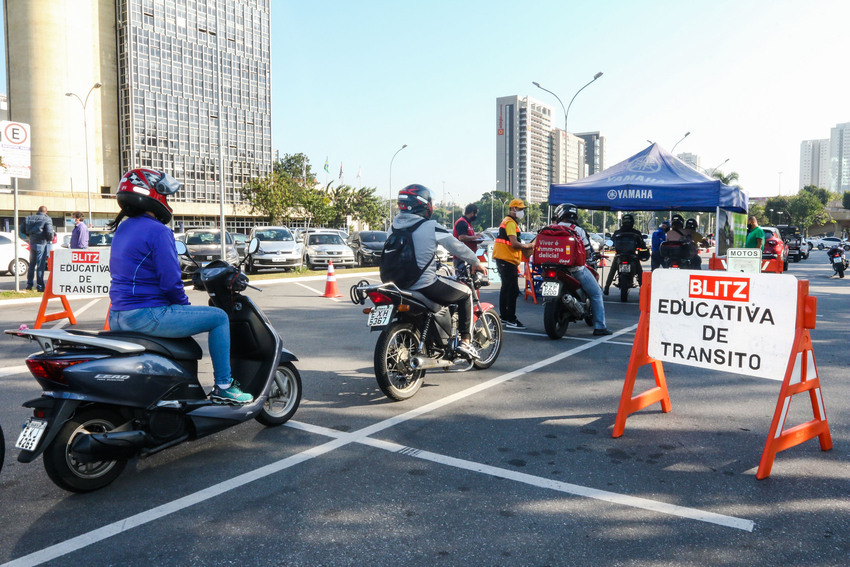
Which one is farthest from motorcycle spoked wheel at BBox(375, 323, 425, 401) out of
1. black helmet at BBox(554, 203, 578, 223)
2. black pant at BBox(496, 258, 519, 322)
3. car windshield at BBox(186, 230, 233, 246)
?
car windshield at BBox(186, 230, 233, 246)

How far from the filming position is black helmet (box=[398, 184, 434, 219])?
5.91 metres

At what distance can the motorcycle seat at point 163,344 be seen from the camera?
3.86 metres

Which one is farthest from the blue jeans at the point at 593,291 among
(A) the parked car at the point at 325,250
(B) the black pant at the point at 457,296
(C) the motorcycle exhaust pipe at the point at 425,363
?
(A) the parked car at the point at 325,250

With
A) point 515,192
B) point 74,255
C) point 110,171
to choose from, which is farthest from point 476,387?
point 515,192

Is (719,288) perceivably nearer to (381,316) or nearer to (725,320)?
(725,320)

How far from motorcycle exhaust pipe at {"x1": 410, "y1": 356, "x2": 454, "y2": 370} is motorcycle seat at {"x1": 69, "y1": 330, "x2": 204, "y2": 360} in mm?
2040

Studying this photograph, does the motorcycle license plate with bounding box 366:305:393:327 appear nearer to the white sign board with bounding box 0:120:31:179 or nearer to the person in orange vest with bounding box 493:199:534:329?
the person in orange vest with bounding box 493:199:534:329

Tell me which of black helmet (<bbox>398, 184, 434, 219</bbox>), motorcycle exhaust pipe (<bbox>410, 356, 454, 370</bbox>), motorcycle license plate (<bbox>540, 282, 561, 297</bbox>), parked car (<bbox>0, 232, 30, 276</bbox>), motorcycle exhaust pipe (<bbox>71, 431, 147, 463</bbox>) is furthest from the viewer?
parked car (<bbox>0, 232, 30, 276</bbox>)

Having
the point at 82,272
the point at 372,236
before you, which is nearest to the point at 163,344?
the point at 82,272

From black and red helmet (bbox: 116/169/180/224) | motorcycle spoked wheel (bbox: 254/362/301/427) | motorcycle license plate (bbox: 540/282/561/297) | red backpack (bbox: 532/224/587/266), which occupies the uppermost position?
black and red helmet (bbox: 116/169/180/224)

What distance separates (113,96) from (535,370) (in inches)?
3437

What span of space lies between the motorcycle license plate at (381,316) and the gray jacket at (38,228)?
11550 mm

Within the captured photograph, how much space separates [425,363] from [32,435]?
10.4 feet

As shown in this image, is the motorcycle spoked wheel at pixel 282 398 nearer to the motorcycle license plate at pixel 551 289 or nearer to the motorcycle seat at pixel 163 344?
the motorcycle seat at pixel 163 344
